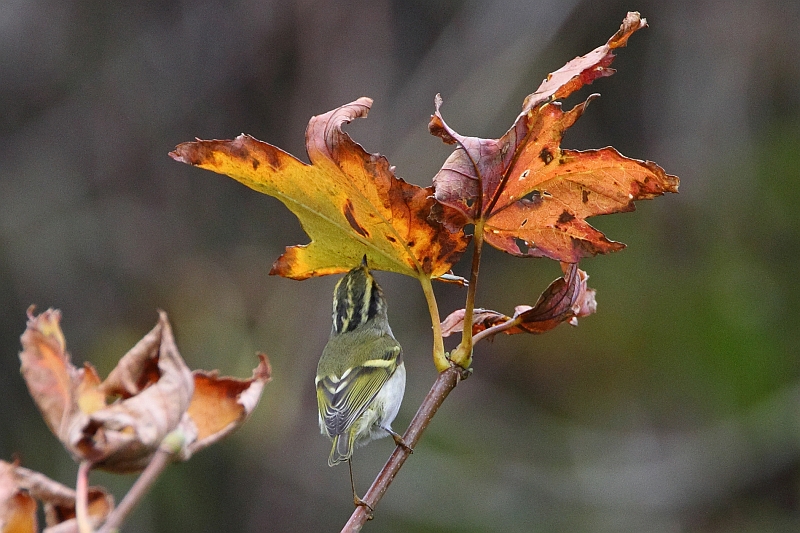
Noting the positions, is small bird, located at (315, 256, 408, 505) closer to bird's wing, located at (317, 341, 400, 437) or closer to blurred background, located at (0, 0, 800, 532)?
bird's wing, located at (317, 341, 400, 437)

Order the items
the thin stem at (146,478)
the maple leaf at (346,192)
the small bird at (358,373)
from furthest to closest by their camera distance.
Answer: the small bird at (358,373) → the maple leaf at (346,192) → the thin stem at (146,478)

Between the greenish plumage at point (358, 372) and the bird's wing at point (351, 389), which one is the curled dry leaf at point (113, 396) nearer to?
the greenish plumage at point (358, 372)

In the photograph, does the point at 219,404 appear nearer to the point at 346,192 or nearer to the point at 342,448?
the point at 346,192

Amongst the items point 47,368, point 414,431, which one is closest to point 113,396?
point 47,368

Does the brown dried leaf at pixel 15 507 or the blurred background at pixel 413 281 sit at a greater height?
the blurred background at pixel 413 281

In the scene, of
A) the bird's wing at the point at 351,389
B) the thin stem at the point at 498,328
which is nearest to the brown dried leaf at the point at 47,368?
the thin stem at the point at 498,328

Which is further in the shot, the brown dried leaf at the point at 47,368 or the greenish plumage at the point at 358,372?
the greenish plumage at the point at 358,372

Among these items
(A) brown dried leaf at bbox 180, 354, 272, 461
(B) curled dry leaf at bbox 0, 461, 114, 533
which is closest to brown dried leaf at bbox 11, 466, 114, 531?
(B) curled dry leaf at bbox 0, 461, 114, 533

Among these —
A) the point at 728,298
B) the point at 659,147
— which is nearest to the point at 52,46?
the point at 659,147
